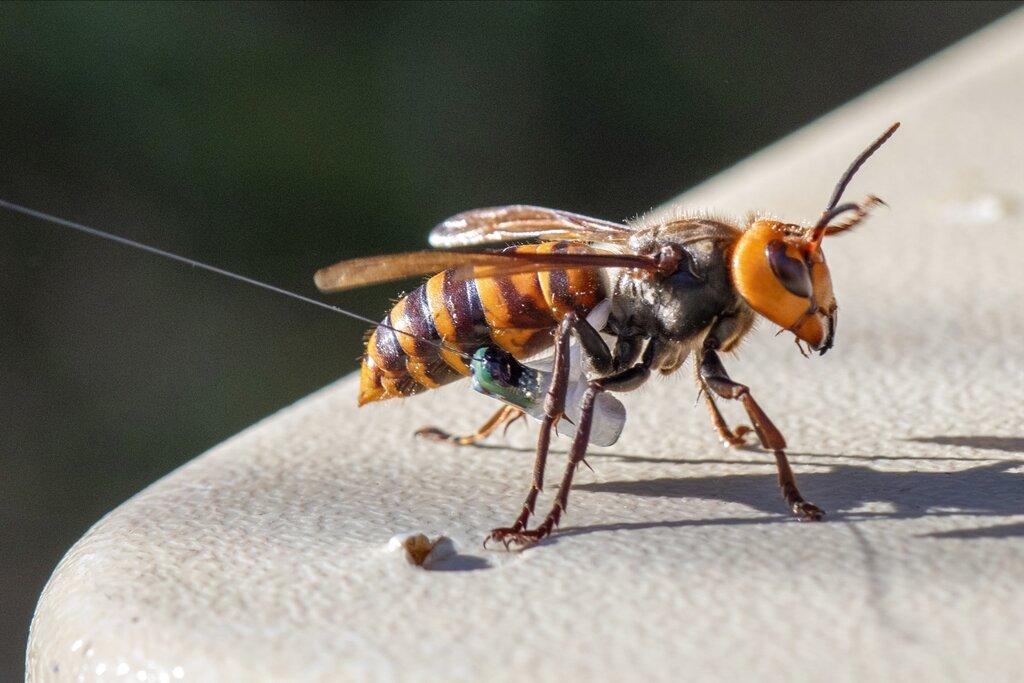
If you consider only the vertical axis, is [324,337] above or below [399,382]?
below

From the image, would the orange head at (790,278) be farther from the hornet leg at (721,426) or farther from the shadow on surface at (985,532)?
the shadow on surface at (985,532)

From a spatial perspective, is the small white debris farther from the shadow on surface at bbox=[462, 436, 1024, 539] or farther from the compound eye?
the compound eye

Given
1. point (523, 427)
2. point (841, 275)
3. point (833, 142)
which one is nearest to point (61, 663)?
point (523, 427)

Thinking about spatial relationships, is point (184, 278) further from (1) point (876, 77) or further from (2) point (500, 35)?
(1) point (876, 77)

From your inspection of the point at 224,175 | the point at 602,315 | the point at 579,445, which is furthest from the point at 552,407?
the point at 224,175

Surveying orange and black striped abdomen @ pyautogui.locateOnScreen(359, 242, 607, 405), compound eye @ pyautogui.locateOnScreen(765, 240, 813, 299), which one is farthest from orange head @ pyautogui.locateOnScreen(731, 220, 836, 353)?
orange and black striped abdomen @ pyautogui.locateOnScreen(359, 242, 607, 405)

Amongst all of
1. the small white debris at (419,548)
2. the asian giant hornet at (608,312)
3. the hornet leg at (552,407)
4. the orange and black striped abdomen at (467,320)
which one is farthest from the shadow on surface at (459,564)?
the orange and black striped abdomen at (467,320)
